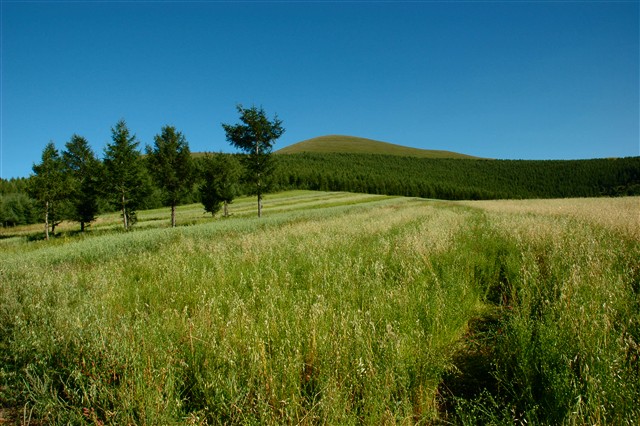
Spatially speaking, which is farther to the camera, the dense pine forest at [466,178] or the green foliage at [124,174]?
the dense pine forest at [466,178]

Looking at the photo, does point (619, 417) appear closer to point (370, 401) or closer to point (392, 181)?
point (370, 401)

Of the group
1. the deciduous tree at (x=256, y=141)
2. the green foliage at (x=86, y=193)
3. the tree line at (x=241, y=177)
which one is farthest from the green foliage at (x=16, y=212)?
the deciduous tree at (x=256, y=141)

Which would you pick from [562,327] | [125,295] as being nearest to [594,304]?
[562,327]

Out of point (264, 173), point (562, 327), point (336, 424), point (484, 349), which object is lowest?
point (484, 349)

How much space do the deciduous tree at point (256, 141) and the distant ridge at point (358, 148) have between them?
128 m

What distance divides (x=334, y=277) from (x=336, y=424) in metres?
2.81

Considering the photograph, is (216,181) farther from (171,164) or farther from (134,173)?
(134,173)

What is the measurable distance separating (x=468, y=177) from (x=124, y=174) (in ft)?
425

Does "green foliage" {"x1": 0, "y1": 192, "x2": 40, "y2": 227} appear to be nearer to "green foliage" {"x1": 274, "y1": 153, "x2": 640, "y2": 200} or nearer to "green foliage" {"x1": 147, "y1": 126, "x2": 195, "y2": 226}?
"green foliage" {"x1": 147, "y1": 126, "x2": 195, "y2": 226}

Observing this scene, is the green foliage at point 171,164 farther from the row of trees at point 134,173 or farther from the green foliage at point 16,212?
the green foliage at point 16,212

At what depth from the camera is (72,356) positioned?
2.91 m

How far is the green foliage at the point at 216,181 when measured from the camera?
39.6m

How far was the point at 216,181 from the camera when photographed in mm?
39938

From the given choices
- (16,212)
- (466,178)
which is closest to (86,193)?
(16,212)
